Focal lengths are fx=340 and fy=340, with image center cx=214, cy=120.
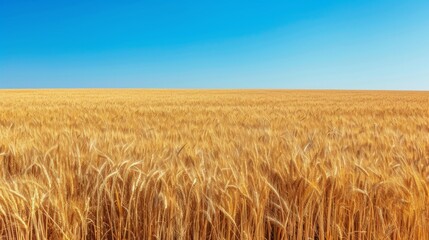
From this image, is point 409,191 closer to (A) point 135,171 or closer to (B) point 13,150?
(A) point 135,171

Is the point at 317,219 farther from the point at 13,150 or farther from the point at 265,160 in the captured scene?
the point at 13,150

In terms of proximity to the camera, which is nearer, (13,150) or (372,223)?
(372,223)

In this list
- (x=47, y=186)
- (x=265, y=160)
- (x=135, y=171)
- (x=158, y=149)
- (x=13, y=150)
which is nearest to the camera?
(x=47, y=186)

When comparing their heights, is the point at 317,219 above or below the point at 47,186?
below

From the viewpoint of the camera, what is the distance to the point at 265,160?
204 centimetres

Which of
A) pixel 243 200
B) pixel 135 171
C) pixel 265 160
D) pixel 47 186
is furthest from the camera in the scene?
pixel 265 160

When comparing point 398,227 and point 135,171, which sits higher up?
point 135,171

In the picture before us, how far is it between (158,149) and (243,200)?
1.34 m

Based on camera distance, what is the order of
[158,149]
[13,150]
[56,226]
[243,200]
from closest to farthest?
1. [56,226]
2. [243,200]
3. [13,150]
4. [158,149]

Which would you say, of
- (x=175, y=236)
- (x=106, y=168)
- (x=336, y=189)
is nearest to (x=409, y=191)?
(x=336, y=189)

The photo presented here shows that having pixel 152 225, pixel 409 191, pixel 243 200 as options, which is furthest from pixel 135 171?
pixel 409 191

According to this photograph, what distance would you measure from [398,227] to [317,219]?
34 centimetres

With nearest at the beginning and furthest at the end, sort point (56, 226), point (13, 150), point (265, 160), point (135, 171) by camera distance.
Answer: point (56, 226)
point (135, 171)
point (265, 160)
point (13, 150)

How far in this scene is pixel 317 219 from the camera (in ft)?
5.33
